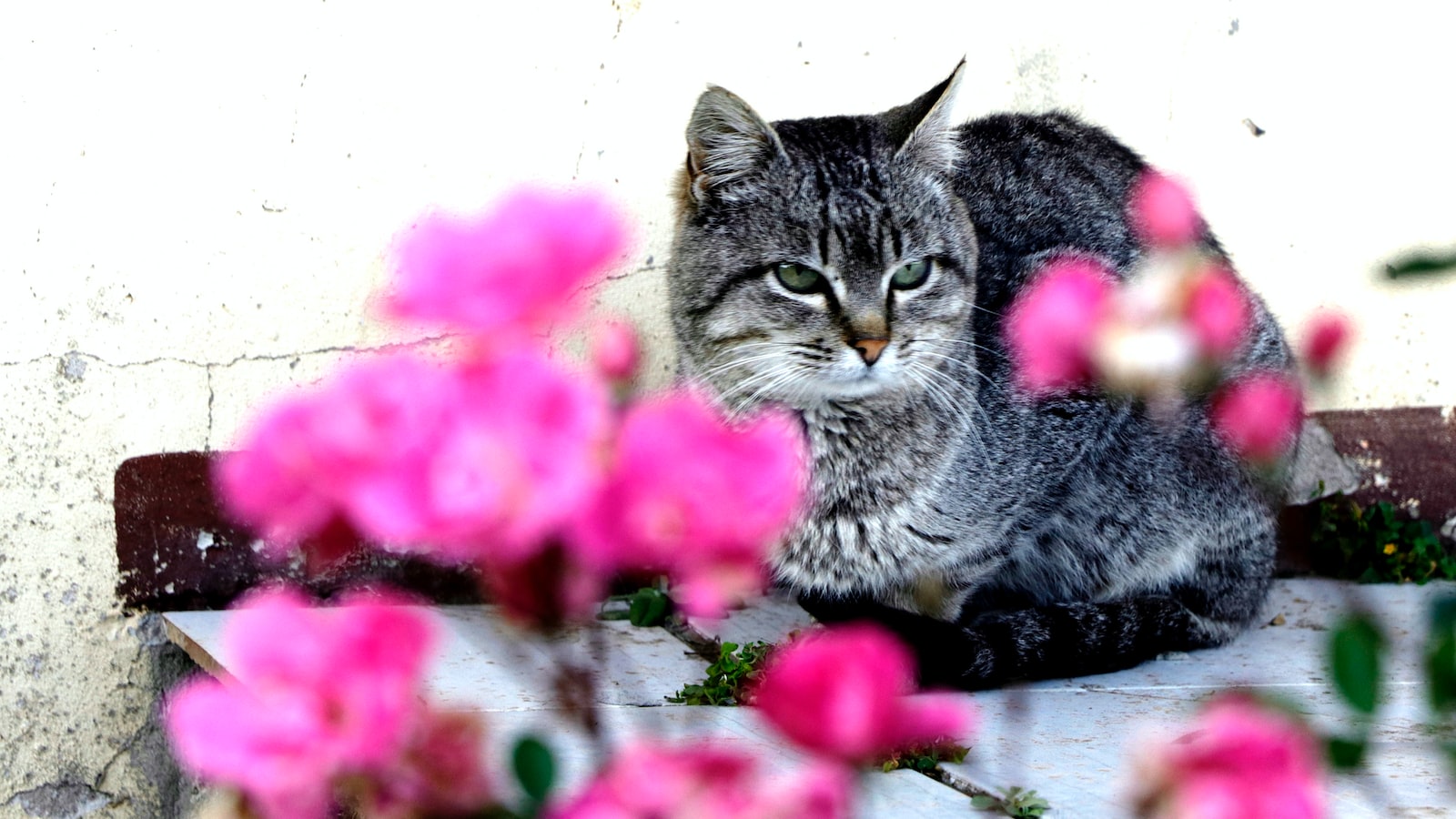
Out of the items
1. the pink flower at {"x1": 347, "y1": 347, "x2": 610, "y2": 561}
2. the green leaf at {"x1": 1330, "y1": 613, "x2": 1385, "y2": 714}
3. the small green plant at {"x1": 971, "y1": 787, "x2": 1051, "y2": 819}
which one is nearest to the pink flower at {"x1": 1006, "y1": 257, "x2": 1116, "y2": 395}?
the green leaf at {"x1": 1330, "y1": 613, "x2": 1385, "y2": 714}

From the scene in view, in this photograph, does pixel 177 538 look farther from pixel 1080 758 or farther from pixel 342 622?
pixel 342 622

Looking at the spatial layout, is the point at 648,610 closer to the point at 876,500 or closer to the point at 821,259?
the point at 876,500

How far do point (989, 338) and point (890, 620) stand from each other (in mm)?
676

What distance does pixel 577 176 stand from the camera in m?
2.93

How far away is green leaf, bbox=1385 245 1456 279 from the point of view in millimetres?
711

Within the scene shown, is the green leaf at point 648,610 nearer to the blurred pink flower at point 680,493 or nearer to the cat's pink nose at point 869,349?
the cat's pink nose at point 869,349

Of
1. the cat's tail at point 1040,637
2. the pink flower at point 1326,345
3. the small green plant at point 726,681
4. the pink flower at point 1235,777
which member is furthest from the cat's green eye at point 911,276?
the pink flower at point 1235,777

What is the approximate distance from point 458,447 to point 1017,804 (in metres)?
1.40

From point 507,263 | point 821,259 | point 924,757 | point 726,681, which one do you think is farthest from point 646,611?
point 507,263

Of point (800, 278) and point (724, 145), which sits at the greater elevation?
point (724, 145)

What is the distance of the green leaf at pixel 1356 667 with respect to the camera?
656 mm

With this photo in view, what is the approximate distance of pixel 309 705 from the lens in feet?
1.78

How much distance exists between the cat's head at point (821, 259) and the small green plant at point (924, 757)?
0.70 m

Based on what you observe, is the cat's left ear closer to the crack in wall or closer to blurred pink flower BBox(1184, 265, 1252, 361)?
the crack in wall
